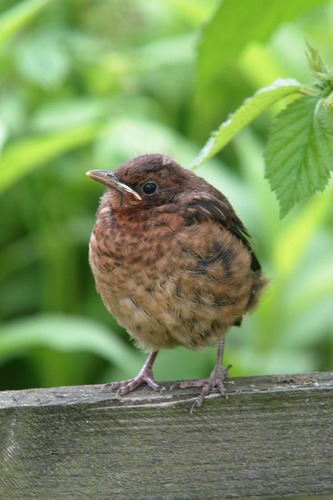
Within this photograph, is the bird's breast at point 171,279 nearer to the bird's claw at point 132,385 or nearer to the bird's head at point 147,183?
the bird's head at point 147,183

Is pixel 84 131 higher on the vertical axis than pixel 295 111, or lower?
higher

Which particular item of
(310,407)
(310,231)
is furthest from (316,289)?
(310,407)

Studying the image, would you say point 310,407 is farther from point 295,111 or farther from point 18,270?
point 18,270

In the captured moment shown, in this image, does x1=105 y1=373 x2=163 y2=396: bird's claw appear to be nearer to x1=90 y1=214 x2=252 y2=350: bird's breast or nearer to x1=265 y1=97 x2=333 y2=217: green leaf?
x1=90 y1=214 x2=252 y2=350: bird's breast

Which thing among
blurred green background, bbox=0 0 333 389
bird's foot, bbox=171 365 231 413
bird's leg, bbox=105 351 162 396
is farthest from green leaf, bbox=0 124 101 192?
bird's foot, bbox=171 365 231 413

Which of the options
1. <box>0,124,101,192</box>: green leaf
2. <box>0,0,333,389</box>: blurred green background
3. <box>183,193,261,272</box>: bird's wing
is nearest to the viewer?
<box>183,193,261,272</box>: bird's wing

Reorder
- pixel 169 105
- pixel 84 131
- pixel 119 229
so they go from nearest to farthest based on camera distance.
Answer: pixel 119 229, pixel 84 131, pixel 169 105

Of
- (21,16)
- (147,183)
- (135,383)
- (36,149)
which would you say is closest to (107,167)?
(36,149)

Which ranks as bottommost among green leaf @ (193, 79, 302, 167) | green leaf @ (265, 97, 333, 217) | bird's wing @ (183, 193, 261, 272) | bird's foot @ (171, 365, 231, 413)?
bird's foot @ (171, 365, 231, 413)
